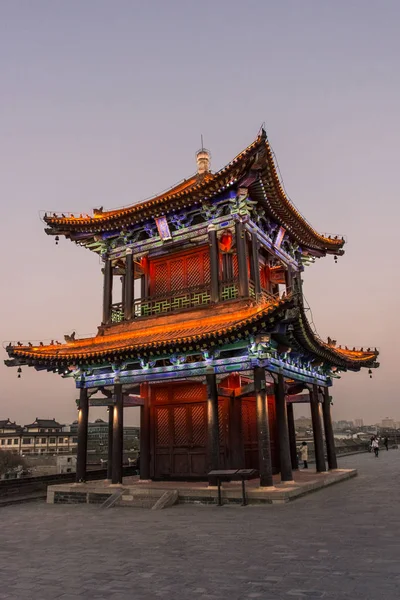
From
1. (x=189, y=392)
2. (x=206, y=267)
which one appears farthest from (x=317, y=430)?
(x=206, y=267)

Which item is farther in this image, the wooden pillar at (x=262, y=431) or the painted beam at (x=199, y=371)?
the painted beam at (x=199, y=371)

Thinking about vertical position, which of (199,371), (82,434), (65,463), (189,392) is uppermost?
(199,371)

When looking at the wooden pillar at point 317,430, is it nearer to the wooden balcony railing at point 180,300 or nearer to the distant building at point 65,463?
the wooden balcony railing at point 180,300

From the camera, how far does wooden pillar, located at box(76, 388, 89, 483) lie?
1702 cm

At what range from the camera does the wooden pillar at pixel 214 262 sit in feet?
55.7

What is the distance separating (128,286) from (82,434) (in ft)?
19.2

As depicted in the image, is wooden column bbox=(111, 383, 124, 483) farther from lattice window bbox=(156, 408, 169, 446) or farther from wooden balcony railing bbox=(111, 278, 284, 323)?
wooden balcony railing bbox=(111, 278, 284, 323)

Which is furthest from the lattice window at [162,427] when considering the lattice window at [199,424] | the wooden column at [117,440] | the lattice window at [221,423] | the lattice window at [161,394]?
the lattice window at [221,423]

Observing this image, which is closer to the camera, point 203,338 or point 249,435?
point 203,338

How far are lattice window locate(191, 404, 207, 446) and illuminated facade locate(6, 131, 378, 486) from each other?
4cm

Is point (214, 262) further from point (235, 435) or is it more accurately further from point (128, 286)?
point (235, 435)

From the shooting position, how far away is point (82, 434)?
17.3 metres

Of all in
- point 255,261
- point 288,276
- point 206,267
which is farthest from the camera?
point 288,276

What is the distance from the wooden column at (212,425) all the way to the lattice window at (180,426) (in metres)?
3.05
